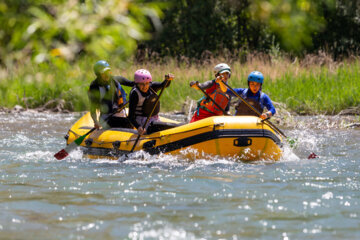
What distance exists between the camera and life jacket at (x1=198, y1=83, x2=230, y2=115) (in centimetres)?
834

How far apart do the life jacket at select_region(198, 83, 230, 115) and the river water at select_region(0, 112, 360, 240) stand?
120 centimetres

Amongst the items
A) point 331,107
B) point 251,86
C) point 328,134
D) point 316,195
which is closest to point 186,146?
point 251,86

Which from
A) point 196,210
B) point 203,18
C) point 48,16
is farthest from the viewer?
point 203,18

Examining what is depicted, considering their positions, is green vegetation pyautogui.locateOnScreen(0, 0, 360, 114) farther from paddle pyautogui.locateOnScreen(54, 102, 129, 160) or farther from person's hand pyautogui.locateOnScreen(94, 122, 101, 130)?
person's hand pyautogui.locateOnScreen(94, 122, 101, 130)

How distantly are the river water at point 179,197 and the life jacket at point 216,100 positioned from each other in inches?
47.2

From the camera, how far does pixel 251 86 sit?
8258mm

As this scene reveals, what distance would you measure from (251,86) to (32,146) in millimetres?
3429

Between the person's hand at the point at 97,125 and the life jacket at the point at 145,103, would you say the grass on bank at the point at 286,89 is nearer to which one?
the person's hand at the point at 97,125

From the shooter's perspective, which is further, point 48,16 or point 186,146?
point 186,146

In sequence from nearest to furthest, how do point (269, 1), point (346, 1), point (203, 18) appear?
point (269, 1) < point (346, 1) < point (203, 18)

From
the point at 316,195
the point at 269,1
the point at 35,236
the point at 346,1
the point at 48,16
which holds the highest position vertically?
the point at 346,1

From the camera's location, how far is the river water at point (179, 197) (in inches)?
168

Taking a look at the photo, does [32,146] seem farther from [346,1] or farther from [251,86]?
[346,1]

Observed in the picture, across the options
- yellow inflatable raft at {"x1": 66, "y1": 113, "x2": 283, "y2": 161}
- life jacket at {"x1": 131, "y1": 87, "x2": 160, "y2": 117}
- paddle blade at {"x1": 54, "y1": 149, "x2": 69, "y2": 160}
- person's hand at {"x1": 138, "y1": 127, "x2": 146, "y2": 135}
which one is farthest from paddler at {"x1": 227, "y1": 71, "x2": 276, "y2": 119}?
paddle blade at {"x1": 54, "y1": 149, "x2": 69, "y2": 160}
